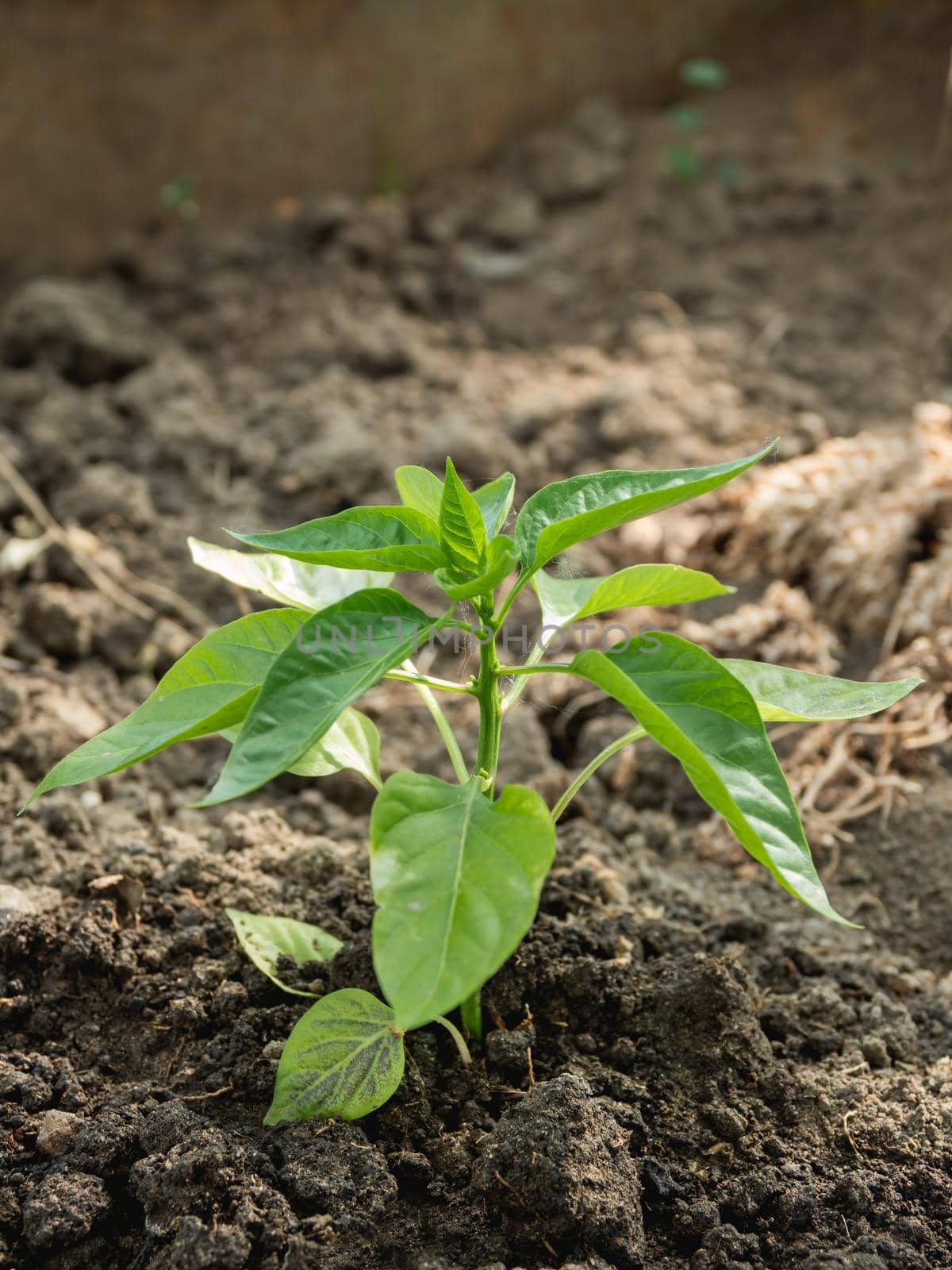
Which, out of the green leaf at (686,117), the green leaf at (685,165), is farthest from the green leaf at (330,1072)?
the green leaf at (686,117)

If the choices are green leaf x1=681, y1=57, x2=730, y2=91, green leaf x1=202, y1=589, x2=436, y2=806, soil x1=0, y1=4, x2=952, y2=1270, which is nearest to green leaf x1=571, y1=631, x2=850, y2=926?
green leaf x1=202, y1=589, x2=436, y2=806

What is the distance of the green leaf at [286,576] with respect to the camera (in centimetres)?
152

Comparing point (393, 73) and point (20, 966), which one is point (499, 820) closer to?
point (20, 966)

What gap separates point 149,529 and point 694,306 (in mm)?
1876

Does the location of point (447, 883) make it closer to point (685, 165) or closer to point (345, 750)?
point (345, 750)

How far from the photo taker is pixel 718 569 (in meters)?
2.69

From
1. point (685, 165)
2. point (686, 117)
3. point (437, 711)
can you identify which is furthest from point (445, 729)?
point (686, 117)

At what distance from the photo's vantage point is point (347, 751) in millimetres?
1561

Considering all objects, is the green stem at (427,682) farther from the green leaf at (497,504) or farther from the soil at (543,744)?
the soil at (543,744)

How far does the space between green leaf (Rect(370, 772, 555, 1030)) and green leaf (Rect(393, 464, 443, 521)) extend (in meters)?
0.37

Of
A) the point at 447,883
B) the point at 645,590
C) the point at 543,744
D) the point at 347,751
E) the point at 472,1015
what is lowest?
the point at 543,744

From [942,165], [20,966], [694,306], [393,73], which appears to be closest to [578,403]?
[694,306]

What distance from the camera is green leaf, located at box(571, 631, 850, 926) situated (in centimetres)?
118

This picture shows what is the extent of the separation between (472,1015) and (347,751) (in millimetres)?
402
